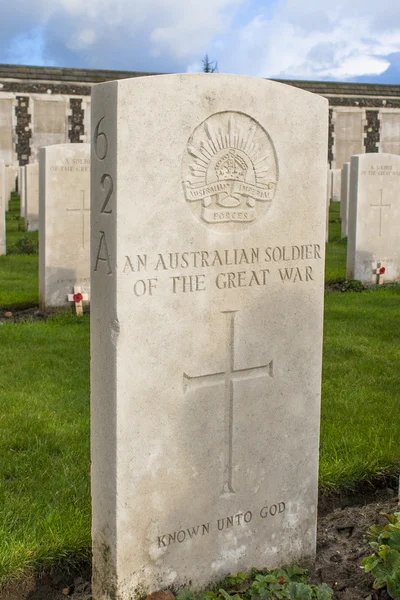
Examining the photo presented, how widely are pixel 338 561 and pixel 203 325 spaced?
117 cm

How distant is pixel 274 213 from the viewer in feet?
9.31

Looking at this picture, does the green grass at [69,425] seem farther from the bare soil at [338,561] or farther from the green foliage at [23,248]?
the green foliage at [23,248]

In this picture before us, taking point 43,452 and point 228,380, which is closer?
point 228,380

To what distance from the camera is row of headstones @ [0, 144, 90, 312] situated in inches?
299

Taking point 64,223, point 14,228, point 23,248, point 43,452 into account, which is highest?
point 64,223

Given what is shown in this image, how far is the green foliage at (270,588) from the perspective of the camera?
8.70ft

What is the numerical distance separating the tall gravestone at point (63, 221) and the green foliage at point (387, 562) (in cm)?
549

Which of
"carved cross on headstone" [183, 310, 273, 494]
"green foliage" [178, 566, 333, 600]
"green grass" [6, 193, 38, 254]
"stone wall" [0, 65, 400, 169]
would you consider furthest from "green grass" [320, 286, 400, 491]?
"stone wall" [0, 65, 400, 169]

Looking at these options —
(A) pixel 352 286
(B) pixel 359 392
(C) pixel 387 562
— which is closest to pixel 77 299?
(A) pixel 352 286

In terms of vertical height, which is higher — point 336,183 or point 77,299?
point 336,183

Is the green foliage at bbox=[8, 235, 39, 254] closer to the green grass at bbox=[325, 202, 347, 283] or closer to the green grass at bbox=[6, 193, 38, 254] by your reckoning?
the green grass at bbox=[6, 193, 38, 254]

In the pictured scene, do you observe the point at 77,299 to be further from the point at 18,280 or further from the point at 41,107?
the point at 41,107

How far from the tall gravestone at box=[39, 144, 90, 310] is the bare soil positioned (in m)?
4.77

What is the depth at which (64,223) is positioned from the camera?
770 cm
